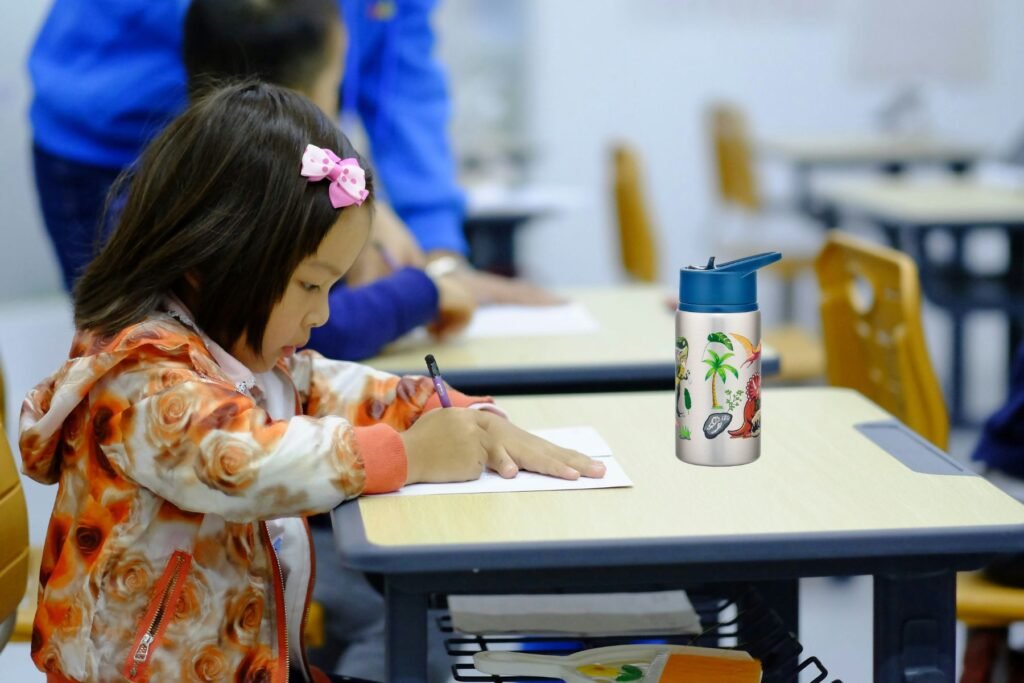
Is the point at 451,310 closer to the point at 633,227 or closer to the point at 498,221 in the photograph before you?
the point at 633,227

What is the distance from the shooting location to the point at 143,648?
112 centimetres

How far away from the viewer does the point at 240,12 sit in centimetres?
170

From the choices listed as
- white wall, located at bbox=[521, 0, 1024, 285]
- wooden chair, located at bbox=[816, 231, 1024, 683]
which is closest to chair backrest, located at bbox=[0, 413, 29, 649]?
wooden chair, located at bbox=[816, 231, 1024, 683]

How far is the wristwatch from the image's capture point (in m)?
2.07

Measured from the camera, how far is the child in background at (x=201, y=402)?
3.61ft

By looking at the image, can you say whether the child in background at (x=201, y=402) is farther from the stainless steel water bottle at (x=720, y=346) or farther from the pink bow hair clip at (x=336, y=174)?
the stainless steel water bottle at (x=720, y=346)

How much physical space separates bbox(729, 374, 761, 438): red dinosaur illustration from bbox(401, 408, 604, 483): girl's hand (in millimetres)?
130

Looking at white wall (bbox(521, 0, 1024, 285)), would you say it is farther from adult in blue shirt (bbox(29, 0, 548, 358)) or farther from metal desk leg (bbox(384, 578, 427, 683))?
metal desk leg (bbox(384, 578, 427, 683))

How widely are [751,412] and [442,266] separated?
1.03 m

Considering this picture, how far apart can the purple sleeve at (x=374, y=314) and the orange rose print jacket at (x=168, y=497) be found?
47 cm

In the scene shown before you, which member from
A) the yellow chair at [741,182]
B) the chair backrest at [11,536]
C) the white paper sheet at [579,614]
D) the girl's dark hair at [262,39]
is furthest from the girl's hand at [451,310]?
the yellow chair at [741,182]

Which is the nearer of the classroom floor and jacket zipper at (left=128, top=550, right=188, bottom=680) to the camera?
jacket zipper at (left=128, top=550, right=188, bottom=680)

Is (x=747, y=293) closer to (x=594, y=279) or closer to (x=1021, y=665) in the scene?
(x=1021, y=665)

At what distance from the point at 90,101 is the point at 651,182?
5.08m
